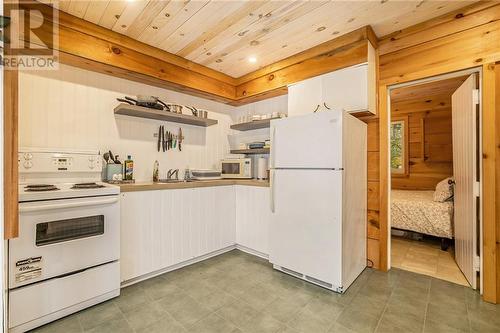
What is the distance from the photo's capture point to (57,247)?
1699mm

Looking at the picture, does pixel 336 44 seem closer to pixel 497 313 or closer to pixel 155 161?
pixel 155 161

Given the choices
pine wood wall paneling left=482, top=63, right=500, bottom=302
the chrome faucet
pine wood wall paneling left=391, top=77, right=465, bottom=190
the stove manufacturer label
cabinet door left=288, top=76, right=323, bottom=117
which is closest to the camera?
the stove manufacturer label

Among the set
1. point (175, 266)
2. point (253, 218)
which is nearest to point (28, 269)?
point (175, 266)

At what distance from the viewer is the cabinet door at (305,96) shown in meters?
2.58

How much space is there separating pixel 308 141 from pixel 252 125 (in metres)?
1.35

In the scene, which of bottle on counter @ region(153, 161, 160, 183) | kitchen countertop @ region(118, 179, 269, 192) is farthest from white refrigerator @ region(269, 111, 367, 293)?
bottle on counter @ region(153, 161, 160, 183)

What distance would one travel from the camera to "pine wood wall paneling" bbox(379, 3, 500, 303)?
191 centimetres

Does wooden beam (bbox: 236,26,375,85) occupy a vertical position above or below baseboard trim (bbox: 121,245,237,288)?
A: above

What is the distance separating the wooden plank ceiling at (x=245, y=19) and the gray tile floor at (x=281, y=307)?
2.48 m

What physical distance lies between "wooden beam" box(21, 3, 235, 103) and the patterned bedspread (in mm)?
3221

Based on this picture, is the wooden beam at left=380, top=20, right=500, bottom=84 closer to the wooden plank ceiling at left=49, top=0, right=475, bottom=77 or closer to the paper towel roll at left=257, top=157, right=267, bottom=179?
the wooden plank ceiling at left=49, top=0, right=475, bottom=77

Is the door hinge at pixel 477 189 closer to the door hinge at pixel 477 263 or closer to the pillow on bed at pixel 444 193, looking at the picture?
the door hinge at pixel 477 263

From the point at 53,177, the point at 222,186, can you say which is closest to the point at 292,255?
the point at 222,186

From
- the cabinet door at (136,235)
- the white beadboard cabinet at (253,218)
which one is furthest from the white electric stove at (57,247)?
the white beadboard cabinet at (253,218)
